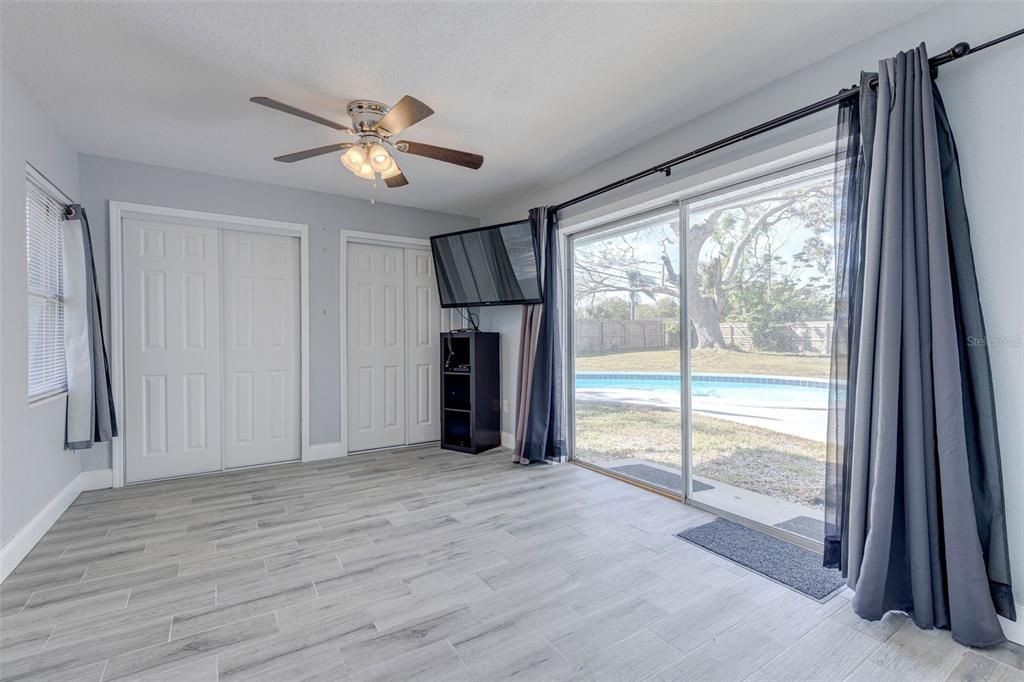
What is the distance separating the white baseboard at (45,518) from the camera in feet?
7.29

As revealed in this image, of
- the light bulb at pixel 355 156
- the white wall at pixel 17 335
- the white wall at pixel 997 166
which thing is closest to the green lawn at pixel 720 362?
the white wall at pixel 997 166

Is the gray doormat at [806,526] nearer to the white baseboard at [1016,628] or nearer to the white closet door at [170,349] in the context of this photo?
the white baseboard at [1016,628]

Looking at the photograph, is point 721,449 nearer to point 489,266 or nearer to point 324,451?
point 489,266

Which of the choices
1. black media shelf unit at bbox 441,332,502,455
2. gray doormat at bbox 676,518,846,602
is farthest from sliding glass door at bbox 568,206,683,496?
black media shelf unit at bbox 441,332,502,455

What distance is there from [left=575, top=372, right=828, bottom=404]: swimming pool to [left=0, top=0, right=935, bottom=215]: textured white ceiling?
1.48 meters

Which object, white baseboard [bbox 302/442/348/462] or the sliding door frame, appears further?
white baseboard [bbox 302/442/348/462]

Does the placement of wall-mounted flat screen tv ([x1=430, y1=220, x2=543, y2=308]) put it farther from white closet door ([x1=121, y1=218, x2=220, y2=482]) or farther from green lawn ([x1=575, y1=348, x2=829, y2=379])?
white closet door ([x1=121, y1=218, x2=220, y2=482])

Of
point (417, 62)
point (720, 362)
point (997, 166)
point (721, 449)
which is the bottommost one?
point (721, 449)

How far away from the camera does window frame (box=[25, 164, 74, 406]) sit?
2.51 meters

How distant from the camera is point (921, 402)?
180cm

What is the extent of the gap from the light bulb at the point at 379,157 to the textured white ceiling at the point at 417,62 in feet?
0.91

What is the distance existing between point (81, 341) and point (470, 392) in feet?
9.40

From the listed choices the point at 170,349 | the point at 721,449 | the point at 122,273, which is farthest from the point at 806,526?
the point at 122,273

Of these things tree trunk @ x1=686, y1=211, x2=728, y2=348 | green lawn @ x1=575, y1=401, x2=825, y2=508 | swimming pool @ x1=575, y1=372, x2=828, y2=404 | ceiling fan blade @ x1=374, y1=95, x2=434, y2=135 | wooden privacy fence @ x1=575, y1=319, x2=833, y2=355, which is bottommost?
Result: green lawn @ x1=575, y1=401, x2=825, y2=508
